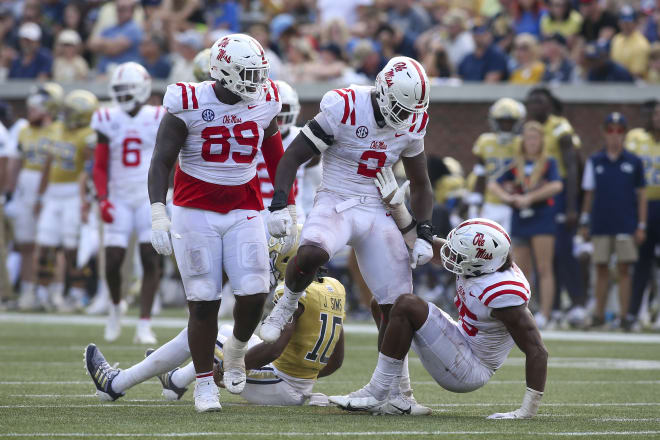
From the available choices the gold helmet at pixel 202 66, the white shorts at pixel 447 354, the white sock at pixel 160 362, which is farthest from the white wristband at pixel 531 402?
the gold helmet at pixel 202 66

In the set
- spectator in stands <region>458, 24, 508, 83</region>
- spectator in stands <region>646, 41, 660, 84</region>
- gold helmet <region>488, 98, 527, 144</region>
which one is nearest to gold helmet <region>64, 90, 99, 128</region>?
gold helmet <region>488, 98, 527, 144</region>

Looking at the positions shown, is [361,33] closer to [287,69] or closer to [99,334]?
[287,69]

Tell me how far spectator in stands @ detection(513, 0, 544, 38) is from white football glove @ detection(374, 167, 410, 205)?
10.4 metres

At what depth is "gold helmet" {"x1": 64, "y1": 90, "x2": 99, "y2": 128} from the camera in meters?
13.6

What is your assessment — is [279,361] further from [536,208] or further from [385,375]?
[536,208]

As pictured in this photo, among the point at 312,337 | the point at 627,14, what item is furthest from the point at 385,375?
the point at 627,14

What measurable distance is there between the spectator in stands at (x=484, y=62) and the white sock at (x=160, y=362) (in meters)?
10.4

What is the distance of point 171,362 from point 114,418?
79 centimetres

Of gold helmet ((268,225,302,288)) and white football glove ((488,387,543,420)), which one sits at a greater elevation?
gold helmet ((268,225,302,288))

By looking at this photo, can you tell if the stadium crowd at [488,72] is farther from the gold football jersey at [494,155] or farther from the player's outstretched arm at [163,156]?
A: the player's outstretched arm at [163,156]

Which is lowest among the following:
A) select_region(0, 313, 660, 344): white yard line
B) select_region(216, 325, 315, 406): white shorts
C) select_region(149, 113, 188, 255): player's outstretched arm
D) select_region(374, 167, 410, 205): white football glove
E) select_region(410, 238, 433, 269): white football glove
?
select_region(0, 313, 660, 344): white yard line

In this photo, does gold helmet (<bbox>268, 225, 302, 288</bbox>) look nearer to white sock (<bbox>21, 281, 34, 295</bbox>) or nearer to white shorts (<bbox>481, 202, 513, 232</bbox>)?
white shorts (<bbox>481, 202, 513, 232</bbox>)

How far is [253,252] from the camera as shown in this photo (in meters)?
6.23

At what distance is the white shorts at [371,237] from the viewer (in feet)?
20.7
